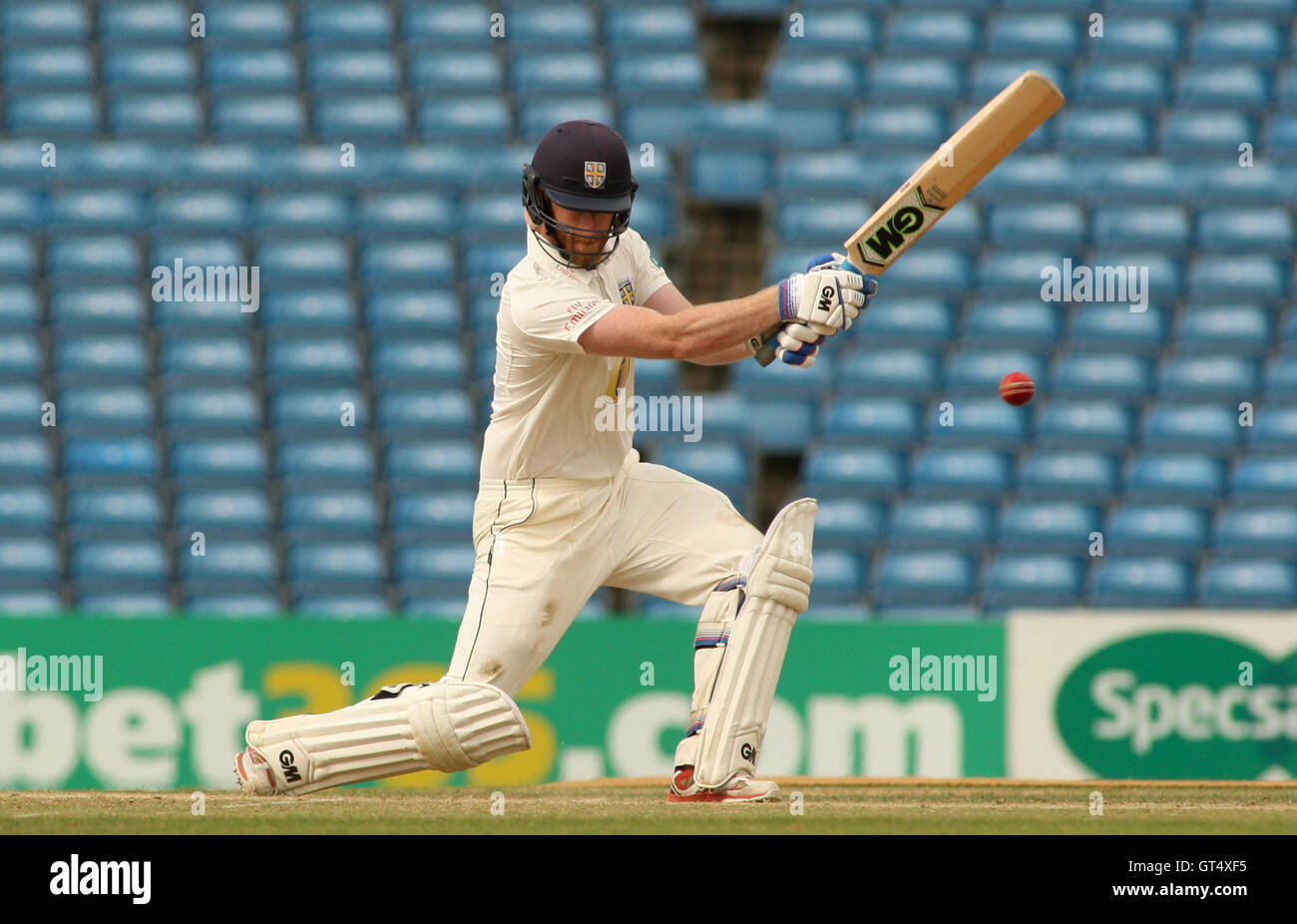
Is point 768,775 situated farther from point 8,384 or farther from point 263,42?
point 263,42

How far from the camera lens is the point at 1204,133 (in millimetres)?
11273

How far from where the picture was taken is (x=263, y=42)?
11586mm

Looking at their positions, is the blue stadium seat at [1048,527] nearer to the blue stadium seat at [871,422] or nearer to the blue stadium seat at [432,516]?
the blue stadium seat at [871,422]

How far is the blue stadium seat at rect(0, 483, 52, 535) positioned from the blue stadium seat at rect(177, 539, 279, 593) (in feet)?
2.64

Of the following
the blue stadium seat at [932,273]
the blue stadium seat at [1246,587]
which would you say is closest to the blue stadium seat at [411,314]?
the blue stadium seat at [932,273]

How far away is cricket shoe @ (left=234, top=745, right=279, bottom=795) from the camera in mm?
4594

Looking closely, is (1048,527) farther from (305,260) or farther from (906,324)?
(305,260)

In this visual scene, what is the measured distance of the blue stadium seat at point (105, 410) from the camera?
9.70m

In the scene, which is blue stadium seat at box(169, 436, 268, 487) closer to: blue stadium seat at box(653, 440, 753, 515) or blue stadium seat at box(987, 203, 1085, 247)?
blue stadium seat at box(653, 440, 753, 515)

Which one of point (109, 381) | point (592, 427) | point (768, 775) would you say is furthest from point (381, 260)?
point (592, 427)

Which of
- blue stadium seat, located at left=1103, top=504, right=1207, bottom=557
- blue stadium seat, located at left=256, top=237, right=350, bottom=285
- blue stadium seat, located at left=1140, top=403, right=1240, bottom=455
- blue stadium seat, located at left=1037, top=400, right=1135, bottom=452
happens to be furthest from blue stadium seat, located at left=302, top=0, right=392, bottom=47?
blue stadium seat, located at left=1103, top=504, right=1207, bottom=557

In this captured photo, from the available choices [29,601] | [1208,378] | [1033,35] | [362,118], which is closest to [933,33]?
[1033,35]

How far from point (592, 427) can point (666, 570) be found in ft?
1.50

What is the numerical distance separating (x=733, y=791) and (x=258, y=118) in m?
7.82
